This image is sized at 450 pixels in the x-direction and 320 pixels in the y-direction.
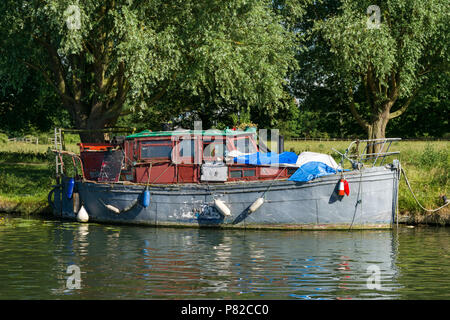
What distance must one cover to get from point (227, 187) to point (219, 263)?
5274 mm

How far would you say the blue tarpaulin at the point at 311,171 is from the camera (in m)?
18.5

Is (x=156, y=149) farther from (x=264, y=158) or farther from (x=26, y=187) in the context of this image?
(x=26, y=187)

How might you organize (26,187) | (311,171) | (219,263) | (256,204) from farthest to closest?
(26,187) < (256,204) < (311,171) < (219,263)

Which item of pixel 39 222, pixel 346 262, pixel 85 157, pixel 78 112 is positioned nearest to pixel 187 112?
pixel 78 112

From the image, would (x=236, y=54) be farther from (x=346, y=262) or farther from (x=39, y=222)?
(x=346, y=262)

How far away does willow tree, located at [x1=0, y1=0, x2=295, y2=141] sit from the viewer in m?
22.3

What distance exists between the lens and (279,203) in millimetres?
18906

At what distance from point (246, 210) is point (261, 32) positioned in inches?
362

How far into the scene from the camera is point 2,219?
20266 millimetres

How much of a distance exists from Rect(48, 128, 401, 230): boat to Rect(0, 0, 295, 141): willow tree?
11.0 ft

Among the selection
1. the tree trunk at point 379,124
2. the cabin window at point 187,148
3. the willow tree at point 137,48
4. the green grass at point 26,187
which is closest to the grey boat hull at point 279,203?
the cabin window at point 187,148

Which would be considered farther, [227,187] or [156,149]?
[156,149]

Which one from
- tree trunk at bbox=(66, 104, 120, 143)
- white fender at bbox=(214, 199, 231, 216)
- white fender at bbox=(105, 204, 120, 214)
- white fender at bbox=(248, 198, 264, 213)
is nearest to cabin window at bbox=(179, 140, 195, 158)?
white fender at bbox=(214, 199, 231, 216)

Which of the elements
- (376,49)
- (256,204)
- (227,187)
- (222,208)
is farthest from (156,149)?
(376,49)
